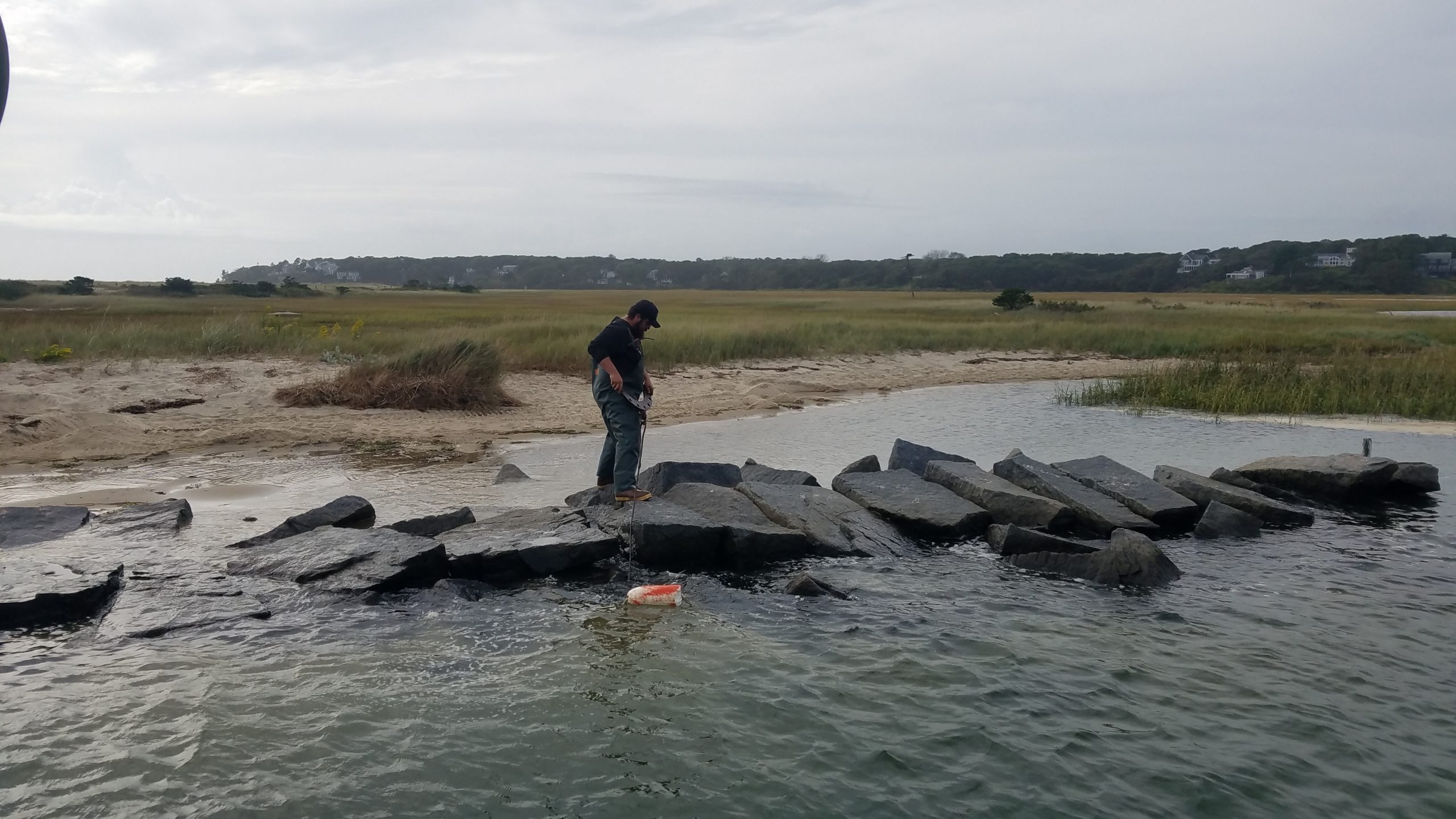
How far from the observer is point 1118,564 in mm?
8016

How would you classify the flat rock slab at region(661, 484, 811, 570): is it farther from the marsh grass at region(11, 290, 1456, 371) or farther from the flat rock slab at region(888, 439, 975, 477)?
the marsh grass at region(11, 290, 1456, 371)

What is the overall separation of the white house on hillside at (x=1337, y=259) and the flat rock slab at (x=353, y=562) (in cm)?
11323

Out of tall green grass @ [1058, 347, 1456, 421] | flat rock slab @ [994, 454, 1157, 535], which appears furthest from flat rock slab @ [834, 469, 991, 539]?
tall green grass @ [1058, 347, 1456, 421]

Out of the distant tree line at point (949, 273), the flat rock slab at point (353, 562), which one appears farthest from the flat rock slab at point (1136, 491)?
the distant tree line at point (949, 273)

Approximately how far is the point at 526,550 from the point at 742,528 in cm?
172

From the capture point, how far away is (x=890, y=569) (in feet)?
27.3

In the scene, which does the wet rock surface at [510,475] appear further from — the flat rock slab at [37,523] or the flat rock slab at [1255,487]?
the flat rock slab at [1255,487]

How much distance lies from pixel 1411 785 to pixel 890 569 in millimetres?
3956

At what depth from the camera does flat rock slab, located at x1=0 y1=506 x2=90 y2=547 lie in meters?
8.03

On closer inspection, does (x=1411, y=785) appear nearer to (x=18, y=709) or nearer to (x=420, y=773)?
(x=420, y=773)

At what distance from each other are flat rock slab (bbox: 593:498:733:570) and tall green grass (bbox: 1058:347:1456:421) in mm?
13636

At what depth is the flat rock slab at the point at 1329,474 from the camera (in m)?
11.2

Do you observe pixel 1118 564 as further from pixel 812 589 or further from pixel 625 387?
pixel 625 387

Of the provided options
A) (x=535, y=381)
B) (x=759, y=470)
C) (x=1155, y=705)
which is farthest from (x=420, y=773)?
(x=535, y=381)
